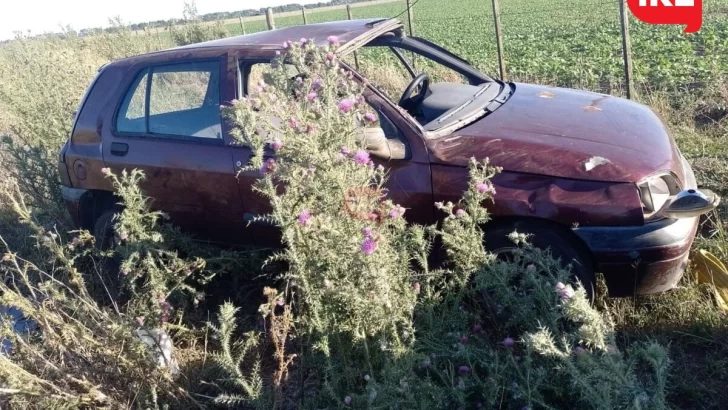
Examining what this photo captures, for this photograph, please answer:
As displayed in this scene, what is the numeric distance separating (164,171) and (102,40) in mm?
10295

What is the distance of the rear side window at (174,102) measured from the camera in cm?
397

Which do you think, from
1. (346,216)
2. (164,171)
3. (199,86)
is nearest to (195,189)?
(164,171)

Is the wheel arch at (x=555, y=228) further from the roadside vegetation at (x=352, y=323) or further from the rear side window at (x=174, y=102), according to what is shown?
the rear side window at (x=174, y=102)

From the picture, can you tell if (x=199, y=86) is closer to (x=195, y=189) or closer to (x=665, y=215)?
(x=195, y=189)

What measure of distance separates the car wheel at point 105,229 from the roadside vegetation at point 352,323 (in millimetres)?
832

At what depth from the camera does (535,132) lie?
341cm

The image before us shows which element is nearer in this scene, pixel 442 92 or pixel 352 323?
pixel 352 323

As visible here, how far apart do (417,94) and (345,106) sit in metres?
2.14

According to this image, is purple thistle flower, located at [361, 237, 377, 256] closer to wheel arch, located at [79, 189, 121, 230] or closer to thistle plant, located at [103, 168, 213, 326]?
thistle plant, located at [103, 168, 213, 326]

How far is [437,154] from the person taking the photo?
3316 millimetres

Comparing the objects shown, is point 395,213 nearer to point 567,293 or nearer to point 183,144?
point 567,293

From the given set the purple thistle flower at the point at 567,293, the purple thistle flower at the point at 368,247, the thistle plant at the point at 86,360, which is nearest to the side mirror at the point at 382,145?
the purple thistle flower at the point at 368,247

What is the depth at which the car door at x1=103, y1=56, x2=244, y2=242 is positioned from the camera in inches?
152

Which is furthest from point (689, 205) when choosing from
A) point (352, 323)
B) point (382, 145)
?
point (352, 323)
